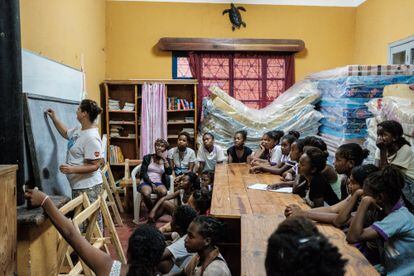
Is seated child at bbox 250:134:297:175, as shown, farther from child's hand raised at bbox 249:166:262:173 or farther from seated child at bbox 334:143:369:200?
seated child at bbox 334:143:369:200

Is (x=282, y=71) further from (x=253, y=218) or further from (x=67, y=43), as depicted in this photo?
(x=253, y=218)

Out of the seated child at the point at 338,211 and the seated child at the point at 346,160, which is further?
the seated child at the point at 346,160

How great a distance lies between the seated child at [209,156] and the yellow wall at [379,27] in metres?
2.59

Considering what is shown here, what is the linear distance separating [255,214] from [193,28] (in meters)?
4.50

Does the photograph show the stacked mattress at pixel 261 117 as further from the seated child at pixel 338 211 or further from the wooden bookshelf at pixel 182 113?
the seated child at pixel 338 211

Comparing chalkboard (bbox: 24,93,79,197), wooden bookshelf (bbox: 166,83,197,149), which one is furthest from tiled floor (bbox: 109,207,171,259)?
wooden bookshelf (bbox: 166,83,197,149)

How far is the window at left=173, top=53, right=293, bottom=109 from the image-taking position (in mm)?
6414

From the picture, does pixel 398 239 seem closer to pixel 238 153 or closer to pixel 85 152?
pixel 85 152

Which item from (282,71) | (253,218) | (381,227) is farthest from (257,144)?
(381,227)

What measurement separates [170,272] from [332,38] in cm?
532

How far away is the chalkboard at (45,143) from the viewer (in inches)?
116

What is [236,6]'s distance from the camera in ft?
20.9

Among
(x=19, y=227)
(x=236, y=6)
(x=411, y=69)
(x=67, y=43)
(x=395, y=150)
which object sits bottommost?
(x=19, y=227)

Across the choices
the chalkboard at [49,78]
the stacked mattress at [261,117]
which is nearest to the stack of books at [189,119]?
the stacked mattress at [261,117]
